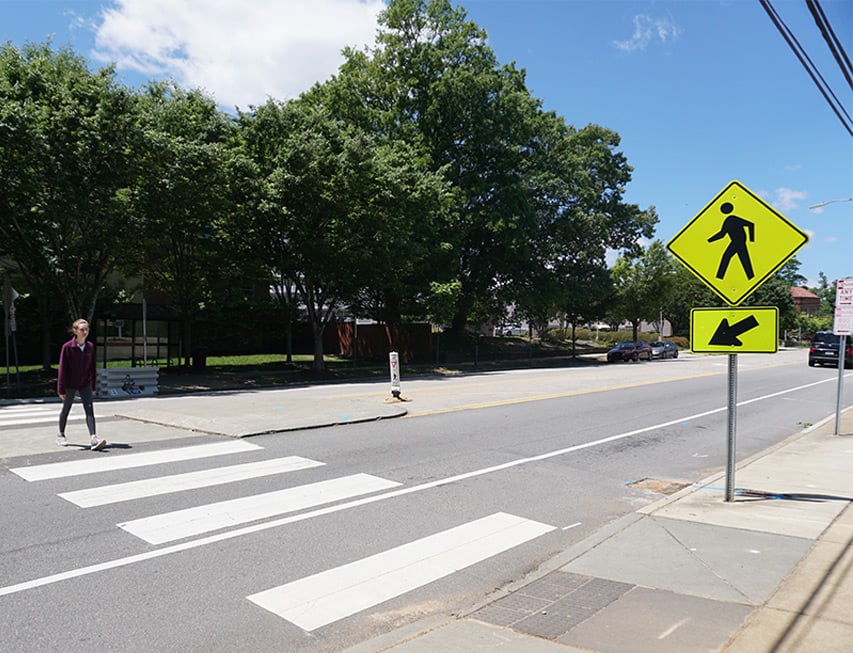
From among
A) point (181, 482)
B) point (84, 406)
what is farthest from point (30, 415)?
point (181, 482)

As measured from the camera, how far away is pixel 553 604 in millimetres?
4484

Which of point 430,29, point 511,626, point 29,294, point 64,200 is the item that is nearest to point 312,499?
point 511,626

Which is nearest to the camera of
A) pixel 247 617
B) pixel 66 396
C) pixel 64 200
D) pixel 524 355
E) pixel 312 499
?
pixel 247 617

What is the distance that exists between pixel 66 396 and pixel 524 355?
38.2 metres

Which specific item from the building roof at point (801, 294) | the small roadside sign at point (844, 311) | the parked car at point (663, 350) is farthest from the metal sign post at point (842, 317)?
the building roof at point (801, 294)

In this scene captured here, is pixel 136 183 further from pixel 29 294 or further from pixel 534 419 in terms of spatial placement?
pixel 534 419

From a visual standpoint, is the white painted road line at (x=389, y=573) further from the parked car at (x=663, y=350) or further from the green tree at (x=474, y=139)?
the parked car at (x=663, y=350)

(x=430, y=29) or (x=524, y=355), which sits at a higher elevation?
(x=430, y=29)

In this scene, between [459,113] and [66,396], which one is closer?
[66,396]

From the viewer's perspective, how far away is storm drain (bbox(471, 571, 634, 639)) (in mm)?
4152

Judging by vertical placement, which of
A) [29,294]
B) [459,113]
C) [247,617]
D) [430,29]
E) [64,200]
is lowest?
[247,617]

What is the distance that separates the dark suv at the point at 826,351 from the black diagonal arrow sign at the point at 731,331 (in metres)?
35.5

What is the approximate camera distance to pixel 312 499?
705 centimetres

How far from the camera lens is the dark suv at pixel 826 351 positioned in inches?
1451
